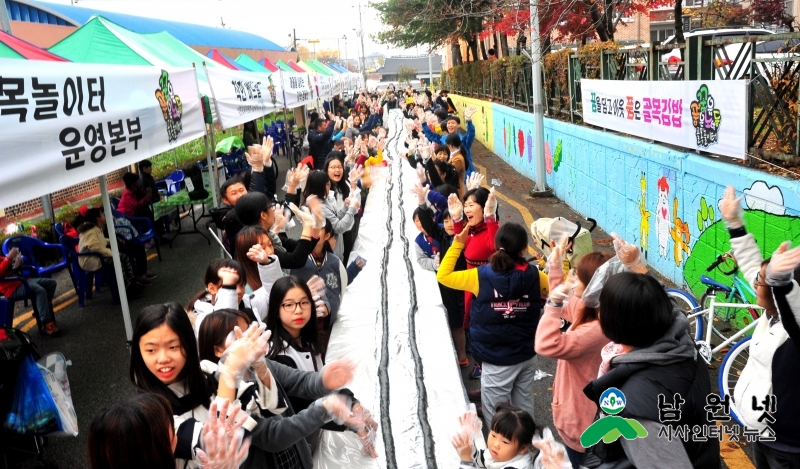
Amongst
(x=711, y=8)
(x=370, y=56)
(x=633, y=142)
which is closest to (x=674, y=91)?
(x=633, y=142)

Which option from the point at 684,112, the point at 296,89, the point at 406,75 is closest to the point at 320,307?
the point at 684,112

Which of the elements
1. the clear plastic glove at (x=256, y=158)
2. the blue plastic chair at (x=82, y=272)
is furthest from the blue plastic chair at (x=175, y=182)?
the clear plastic glove at (x=256, y=158)

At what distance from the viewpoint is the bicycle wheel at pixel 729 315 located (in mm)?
5168

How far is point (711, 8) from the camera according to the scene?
59.0 ft

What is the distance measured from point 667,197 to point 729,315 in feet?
6.44

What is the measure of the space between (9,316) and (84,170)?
2.79 meters

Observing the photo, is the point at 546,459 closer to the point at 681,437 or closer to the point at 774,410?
the point at 681,437

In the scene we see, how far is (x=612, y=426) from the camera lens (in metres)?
2.17

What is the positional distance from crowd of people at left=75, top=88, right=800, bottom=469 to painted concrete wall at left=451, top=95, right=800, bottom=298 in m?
2.30

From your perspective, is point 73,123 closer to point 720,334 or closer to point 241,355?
point 241,355

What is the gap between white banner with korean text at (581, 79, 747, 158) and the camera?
5.77 meters

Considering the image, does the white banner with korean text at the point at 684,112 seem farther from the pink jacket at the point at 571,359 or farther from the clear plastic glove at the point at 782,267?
the clear plastic glove at the point at 782,267

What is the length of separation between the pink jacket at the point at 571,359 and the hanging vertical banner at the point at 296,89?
42.6ft

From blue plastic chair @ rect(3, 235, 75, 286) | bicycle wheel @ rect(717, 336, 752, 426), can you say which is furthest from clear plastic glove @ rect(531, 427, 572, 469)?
blue plastic chair @ rect(3, 235, 75, 286)
